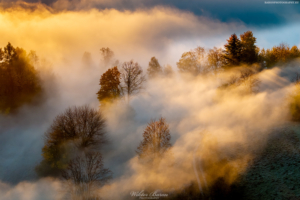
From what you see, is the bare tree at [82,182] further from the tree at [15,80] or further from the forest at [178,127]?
the tree at [15,80]

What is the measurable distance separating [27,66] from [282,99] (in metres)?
63.5

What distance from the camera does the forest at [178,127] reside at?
20.5 metres

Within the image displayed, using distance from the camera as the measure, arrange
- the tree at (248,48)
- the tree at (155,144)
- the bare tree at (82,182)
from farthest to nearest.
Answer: the tree at (248,48) → the tree at (155,144) → the bare tree at (82,182)

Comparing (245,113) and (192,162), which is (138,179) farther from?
(245,113)

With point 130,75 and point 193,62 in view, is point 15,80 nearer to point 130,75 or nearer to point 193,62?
point 130,75

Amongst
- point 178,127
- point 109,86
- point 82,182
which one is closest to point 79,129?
point 82,182

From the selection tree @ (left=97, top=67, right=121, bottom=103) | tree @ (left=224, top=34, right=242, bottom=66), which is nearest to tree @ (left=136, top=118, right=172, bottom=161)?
tree @ (left=97, top=67, right=121, bottom=103)

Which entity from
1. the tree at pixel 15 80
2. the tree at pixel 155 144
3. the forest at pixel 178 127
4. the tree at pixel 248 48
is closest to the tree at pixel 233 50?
the forest at pixel 178 127

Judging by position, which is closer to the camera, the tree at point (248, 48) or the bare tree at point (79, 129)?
the bare tree at point (79, 129)

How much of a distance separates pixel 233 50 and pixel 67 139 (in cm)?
4172

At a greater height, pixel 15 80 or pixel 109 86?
pixel 15 80

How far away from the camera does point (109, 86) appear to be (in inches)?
1446

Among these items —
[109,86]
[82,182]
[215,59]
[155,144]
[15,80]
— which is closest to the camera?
[82,182]

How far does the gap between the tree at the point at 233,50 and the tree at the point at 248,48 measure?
3.94 feet
